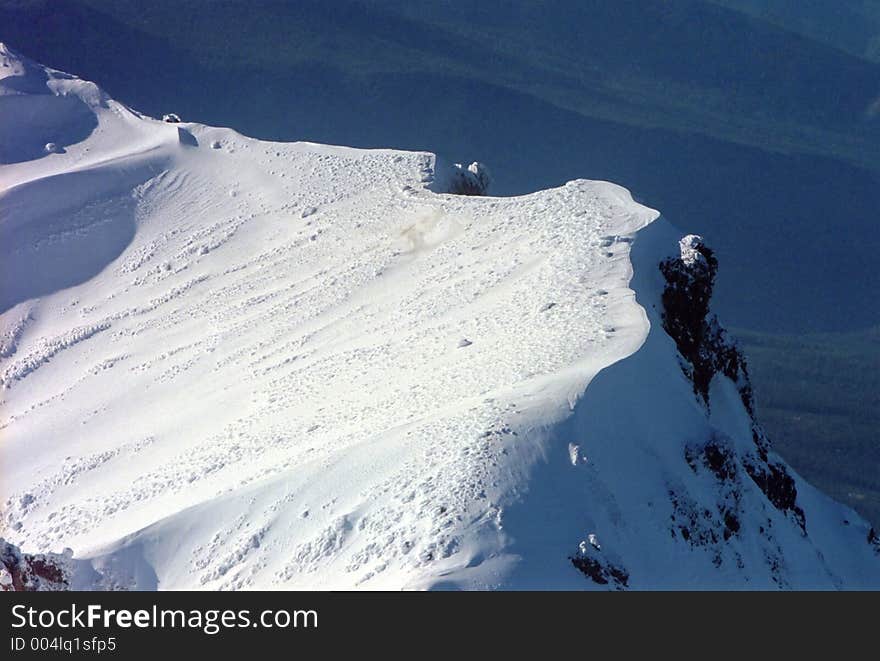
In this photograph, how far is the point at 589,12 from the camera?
90812 millimetres

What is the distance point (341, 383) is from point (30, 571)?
5840mm

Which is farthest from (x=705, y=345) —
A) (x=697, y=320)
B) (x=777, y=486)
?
(x=777, y=486)

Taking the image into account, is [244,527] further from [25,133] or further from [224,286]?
[25,133]

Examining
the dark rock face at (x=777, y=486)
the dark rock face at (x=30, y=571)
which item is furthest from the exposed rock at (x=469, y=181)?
the dark rock face at (x=30, y=571)

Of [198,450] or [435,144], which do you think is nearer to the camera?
[198,450]

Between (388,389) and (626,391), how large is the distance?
333 centimetres

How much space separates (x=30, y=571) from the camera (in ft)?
48.5

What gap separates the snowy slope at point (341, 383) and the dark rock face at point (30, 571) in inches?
23.5

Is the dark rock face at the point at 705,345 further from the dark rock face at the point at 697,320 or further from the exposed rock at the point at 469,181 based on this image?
the exposed rock at the point at 469,181

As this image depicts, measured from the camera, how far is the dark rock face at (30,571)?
14.6m

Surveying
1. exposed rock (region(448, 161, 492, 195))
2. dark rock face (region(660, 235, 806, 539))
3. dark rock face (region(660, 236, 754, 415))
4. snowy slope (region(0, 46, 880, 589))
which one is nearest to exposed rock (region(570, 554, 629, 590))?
snowy slope (region(0, 46, 880, 589))

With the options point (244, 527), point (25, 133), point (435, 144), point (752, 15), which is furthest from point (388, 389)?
point (752, 15)

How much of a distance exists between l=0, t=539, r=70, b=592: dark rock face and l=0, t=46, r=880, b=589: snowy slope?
1.96ft

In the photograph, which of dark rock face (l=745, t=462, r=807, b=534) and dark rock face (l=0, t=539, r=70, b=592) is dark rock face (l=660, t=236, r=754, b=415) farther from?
dark rock face (l=0, t=539, r=70, b=592)
